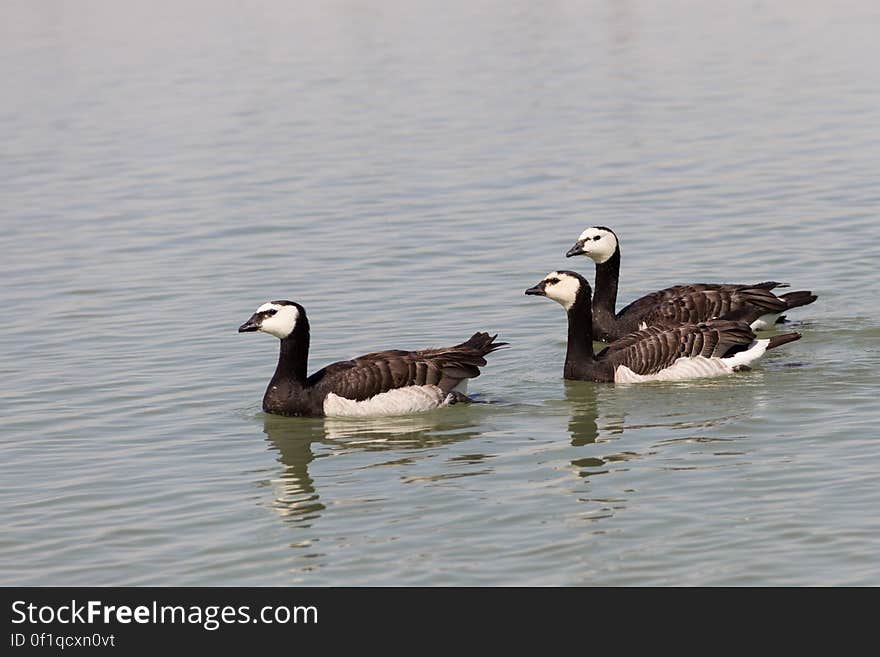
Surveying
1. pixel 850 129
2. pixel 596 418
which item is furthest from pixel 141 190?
pixel 596 418

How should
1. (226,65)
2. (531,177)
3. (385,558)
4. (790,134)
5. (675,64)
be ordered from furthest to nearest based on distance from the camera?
1. (226,65)
2. (675,64)
3. (790,134)
4. (531,177)
5. (385,558)

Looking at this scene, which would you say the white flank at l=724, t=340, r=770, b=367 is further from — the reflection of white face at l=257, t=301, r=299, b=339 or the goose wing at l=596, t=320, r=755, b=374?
the reflection of white face at l=257, t=301, r=299, b=339

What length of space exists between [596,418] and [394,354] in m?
2.37

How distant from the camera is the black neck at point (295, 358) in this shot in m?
18.4

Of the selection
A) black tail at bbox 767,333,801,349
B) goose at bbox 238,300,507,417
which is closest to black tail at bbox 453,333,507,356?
goose at bbox 238,300,507,417

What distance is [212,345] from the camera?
71.7 feet

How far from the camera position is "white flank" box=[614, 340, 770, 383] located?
19.0 meters

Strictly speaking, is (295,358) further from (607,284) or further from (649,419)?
(607,284)

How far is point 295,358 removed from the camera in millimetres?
18375

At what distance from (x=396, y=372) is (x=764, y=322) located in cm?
549

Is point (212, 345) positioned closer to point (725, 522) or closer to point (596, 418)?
point (596, 418)

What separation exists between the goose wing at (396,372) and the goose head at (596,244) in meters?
3.98

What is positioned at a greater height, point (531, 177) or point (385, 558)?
point (531, 177)

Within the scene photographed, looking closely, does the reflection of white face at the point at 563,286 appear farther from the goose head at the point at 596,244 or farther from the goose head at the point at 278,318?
the goose head at the point at 278,318
